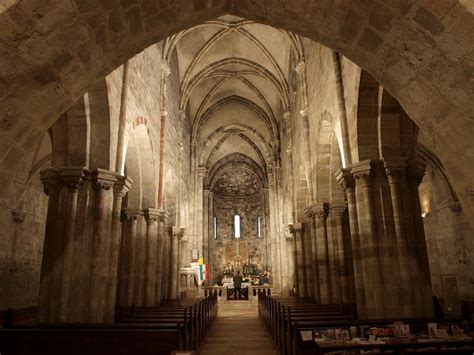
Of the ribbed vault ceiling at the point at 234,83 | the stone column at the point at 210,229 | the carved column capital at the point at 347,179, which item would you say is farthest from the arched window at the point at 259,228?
the carved column capital at the point at 347,179

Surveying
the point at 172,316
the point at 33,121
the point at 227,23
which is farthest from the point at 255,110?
the point at 33,121

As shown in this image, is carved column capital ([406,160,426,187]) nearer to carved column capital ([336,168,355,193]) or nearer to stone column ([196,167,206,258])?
carved column capital ([336,168,355,193])

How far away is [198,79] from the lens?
21734 millimetres

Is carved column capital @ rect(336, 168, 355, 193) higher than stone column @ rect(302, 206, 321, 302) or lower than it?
higher

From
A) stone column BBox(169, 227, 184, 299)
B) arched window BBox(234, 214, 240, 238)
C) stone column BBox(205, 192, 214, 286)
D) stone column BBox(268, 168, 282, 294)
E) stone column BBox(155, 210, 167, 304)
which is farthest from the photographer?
arched window BBox(234, 214, 240, 238)

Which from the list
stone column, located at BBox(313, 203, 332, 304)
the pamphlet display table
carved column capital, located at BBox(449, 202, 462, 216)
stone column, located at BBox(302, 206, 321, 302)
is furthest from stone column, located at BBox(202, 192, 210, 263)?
the pamphlet display table

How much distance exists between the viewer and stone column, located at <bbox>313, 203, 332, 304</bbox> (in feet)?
43.0

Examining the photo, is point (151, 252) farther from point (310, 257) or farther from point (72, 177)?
point (310, 257)

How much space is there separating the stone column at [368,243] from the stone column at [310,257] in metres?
5.37

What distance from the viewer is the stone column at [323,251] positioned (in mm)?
13102

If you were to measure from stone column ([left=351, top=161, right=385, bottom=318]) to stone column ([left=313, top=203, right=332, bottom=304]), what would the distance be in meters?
4.95

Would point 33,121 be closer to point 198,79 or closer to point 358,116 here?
point 358,116

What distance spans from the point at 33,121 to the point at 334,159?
10.1 m

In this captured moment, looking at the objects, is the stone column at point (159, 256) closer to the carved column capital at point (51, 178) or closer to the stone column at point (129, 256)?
the stone column at point (129, 256)
